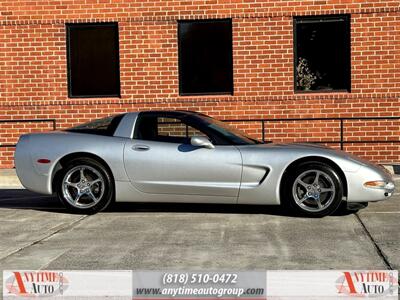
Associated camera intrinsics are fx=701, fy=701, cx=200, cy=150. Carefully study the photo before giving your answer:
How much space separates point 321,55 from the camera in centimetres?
1490

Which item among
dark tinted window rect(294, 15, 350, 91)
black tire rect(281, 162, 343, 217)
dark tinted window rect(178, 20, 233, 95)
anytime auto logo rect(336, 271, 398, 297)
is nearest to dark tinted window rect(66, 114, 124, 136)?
black tire rect(281, 162, 343, 217)

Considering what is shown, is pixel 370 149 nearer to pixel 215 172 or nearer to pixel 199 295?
pixel 215 172

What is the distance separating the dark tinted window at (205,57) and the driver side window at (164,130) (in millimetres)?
6072

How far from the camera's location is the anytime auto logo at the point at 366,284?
15.8 feet

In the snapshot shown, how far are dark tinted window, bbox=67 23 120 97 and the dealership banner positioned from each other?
399 inches


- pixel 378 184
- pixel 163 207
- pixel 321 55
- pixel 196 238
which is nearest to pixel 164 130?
pixel 163 207

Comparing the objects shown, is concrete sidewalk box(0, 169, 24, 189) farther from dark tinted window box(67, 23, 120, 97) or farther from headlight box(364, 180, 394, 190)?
headlight box(364, 180, 394, 190)

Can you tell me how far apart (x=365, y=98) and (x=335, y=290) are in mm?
10328

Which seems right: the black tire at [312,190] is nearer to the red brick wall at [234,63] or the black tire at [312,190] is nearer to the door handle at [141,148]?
the door handle at [141,148]

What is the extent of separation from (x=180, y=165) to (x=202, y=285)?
3.93 metres

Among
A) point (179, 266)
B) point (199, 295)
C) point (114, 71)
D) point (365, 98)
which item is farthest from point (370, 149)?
point (199, 295)

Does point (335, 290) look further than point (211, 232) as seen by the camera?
No

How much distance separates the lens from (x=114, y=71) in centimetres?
1535

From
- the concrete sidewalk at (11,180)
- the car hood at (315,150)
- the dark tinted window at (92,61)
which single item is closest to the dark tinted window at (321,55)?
the concrete sidewalk at (11,180)
